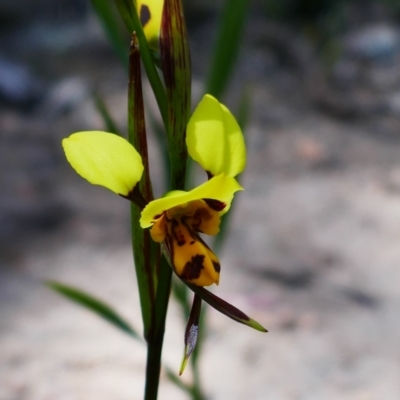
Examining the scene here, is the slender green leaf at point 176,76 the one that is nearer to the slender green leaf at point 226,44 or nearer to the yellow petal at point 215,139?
the yellow petal at point 215,139

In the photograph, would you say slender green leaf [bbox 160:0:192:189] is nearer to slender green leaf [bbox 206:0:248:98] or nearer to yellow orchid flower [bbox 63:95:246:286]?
yellow orchid flower [bbox 63:95:246:286]

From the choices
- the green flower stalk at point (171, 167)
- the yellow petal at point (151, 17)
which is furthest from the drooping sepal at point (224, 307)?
the yellow petal at point (151, 17)

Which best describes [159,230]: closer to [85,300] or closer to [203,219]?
[203,219]

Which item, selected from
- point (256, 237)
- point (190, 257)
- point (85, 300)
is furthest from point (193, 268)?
point (256, 237)

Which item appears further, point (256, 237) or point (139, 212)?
point (256, 237)

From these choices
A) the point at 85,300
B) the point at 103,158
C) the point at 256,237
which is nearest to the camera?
the point at 103,158

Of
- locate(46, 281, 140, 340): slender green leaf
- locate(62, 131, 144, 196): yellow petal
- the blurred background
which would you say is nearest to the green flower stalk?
locate(62, 131, 144, 196): yellow petal
